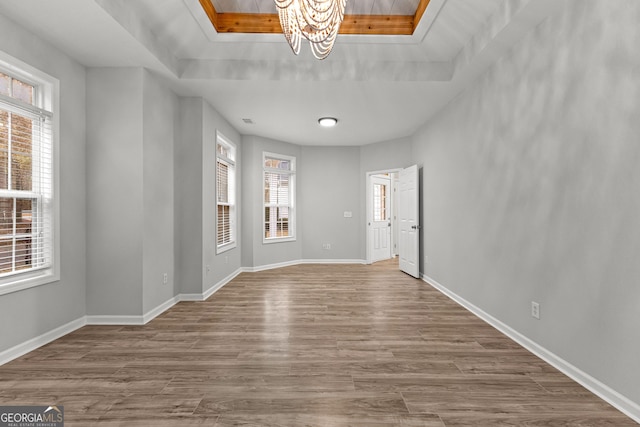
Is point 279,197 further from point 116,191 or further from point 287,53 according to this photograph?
point 116,191

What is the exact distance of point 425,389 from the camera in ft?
6.68

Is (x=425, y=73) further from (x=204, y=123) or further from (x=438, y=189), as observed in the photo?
(x=204, y=123)

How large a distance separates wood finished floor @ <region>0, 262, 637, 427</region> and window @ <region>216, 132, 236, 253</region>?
1.87 metres

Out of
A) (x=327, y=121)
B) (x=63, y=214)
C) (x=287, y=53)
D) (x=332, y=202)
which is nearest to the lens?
(x=63, y=214)

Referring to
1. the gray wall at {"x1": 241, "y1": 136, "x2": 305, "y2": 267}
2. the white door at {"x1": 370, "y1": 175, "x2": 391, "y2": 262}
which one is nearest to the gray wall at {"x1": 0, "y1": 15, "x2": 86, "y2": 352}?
the gray wall at {"x1": 241, "y1": 136, "x2": 305, "y2": 267}

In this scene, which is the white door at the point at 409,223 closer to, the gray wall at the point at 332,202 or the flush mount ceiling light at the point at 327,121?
the gray wall at the point at 332,202

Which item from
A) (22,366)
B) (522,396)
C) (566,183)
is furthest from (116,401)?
(566,183)

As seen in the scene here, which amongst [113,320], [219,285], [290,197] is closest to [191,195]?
[219,285]

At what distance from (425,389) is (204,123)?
3876 millimetres

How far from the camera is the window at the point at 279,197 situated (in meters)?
6.54

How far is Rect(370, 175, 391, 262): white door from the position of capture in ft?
23.9

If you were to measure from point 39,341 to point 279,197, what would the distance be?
15.1 feet

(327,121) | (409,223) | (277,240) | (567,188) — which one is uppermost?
(327,121)

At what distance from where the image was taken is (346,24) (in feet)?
10.6
